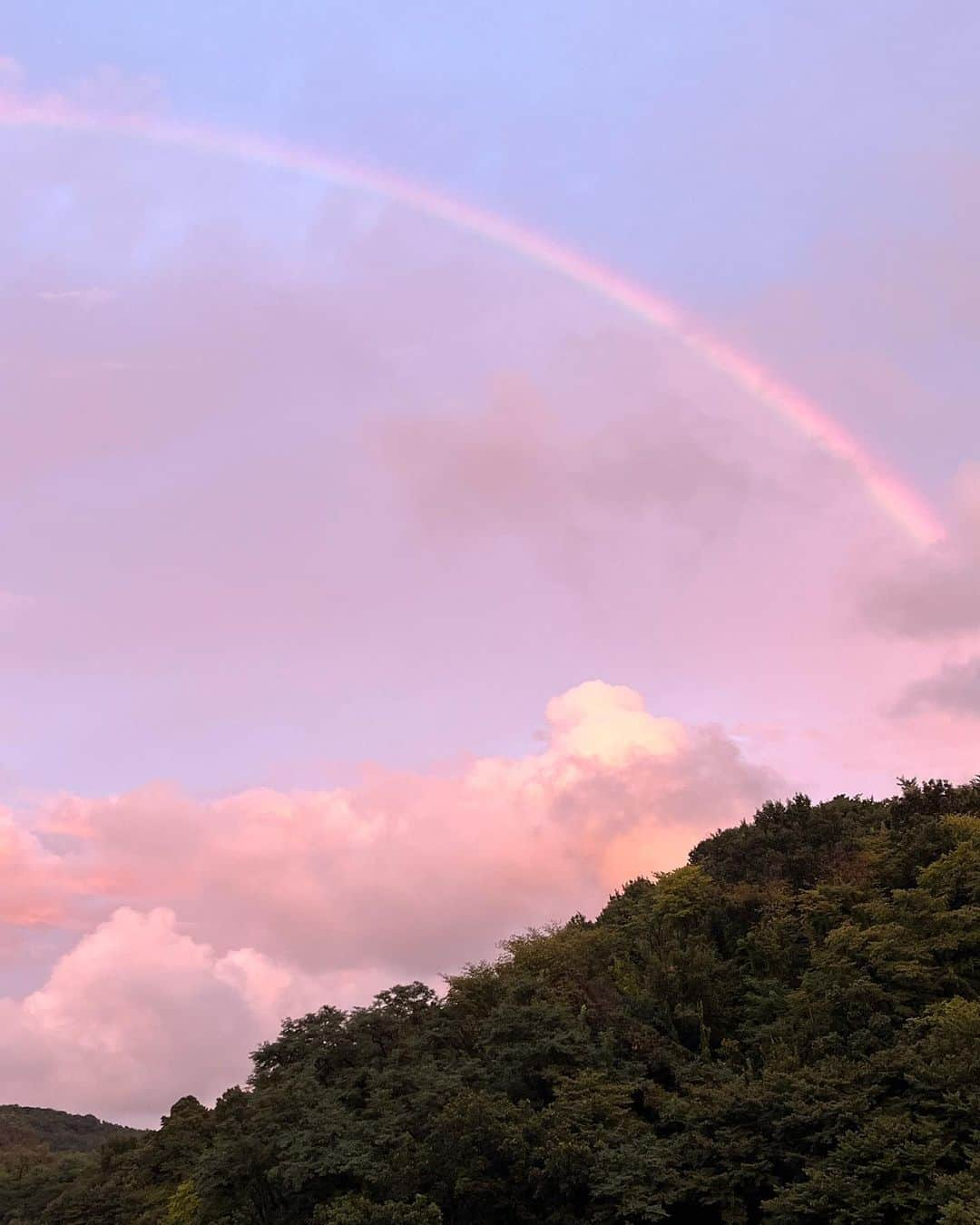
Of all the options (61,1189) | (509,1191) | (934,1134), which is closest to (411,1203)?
(509,1191)

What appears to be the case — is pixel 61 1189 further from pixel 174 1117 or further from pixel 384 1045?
pixel 384 1045

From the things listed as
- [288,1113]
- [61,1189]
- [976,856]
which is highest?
[976,856]

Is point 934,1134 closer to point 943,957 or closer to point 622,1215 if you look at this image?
point 622,1215

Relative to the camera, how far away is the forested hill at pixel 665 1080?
3469cm

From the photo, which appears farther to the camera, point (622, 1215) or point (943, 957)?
point (943, 957)

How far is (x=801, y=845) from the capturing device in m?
65.3

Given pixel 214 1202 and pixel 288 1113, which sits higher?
pixel 288 1113

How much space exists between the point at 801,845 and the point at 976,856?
18852 millimetres

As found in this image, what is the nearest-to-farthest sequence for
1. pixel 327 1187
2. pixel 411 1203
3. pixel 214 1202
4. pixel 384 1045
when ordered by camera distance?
1. pixel 411 1203
2. pixel 327 1187
3. pixel 214 1202
4. pixel 384 1045

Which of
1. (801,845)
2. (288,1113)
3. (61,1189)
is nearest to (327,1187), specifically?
(288,1113)

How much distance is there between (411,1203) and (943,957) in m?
23.2

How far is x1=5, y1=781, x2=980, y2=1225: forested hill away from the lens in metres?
34.7

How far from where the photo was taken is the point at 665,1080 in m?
44.9

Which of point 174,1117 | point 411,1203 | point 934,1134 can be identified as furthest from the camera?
point 174,1117
